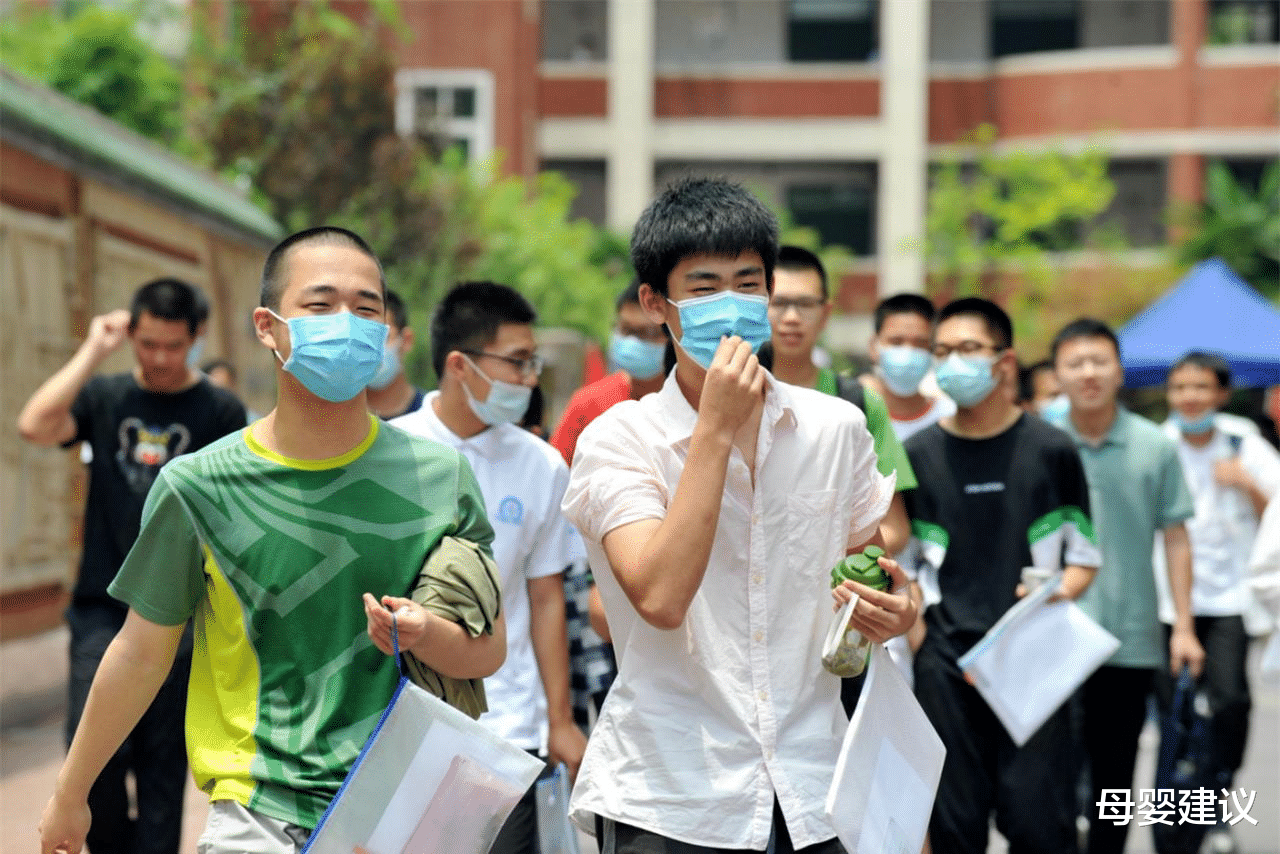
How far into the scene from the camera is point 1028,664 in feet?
20.2

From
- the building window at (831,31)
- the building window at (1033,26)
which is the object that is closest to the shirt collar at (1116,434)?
the building window at (1033,26)

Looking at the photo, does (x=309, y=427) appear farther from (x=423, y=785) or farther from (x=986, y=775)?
(x=986, y=775)

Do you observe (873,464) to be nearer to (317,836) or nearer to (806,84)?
(317,836)

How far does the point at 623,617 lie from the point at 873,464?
62cm

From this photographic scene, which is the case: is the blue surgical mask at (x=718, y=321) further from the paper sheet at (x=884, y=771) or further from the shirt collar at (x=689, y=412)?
the paper sheet at (x=884, y=771)

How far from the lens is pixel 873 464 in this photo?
3.93 metres

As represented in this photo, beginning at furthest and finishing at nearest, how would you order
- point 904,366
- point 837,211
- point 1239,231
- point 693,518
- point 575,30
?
point 575,30 → point 837,211 → point 1239,231 → point 904,366 → point 693,518

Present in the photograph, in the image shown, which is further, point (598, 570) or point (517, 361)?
point (517, 361)

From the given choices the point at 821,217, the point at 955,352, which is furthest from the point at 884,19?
the point at 955,352

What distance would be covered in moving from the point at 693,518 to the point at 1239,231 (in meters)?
23.6

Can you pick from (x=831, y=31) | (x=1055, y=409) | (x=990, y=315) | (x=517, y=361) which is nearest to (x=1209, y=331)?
Answer: (x=1055, y=409)

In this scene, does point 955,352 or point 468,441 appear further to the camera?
point 955,352

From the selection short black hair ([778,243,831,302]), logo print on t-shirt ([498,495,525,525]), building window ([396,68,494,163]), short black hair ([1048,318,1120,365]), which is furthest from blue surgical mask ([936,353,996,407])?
building window ([396,68,494,163])

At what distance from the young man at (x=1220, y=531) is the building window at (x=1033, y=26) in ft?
82.7
